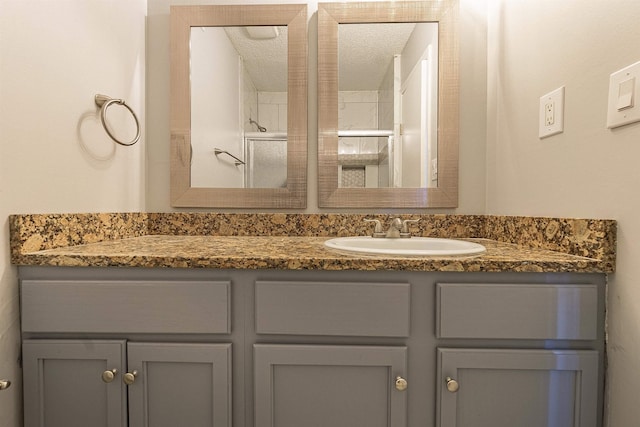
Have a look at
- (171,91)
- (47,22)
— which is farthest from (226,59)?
(47,22)

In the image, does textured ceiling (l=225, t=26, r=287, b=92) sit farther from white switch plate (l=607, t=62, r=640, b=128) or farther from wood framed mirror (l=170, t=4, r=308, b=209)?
white switch plate (l=607, t=62, r=640, b=128)

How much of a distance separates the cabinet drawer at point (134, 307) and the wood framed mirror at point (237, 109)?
1.69 feet

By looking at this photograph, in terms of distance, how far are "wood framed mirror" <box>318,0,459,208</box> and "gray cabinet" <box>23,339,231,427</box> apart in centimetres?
71

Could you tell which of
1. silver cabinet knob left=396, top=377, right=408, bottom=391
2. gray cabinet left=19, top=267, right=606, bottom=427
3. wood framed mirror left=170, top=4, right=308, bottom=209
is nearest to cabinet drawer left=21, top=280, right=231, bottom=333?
gray cabinet left=19, top=267, right=606, bottom=427

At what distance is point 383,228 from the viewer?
3.86ft

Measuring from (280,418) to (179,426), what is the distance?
0.79 ft

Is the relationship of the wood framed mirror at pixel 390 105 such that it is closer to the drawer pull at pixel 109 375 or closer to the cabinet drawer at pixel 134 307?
the cabinet drawer at pixel 134 307

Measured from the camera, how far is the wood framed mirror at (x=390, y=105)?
1.17 metres

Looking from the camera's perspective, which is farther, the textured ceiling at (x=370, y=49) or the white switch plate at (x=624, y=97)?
the textured ceiling at (x=370, y=49)

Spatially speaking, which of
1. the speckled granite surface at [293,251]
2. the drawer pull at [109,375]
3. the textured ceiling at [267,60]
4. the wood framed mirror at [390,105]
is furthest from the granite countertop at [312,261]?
the textured ceiling at [267,60]

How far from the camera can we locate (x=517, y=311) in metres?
0.70

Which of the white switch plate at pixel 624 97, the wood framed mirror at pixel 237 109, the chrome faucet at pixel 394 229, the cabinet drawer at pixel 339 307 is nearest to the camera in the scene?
the white switch plate at pixel 624 97

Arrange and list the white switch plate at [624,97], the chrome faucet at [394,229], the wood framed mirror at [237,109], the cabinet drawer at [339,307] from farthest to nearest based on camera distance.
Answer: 1. the wood framed mirror at [237,109]
2. the chrome faucet at [394,229]
3. the cabinet drawer at [339,307]
4. the white switch plate at [624,97]

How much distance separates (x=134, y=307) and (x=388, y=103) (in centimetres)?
103
